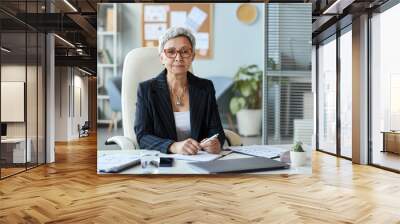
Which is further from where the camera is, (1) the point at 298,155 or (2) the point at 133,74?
(1) the point at 298,155

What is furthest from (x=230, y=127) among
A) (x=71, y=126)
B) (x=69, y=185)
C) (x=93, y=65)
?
(x=71, y=126)

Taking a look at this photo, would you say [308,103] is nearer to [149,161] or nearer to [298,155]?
[298,155]

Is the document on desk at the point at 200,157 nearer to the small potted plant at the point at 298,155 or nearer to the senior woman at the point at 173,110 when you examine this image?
the senior woman at the point at 173,110

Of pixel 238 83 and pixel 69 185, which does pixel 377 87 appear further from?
pixel 69 185

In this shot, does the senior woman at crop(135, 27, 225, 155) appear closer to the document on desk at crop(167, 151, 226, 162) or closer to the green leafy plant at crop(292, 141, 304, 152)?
the document on desk at crop(167, 151, 226, 162)

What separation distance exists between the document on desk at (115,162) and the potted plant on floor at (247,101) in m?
1.29

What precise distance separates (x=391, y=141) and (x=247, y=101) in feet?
9.32

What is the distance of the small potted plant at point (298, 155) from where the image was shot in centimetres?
497

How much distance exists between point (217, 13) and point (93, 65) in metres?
7.28

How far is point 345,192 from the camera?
450 centimetres

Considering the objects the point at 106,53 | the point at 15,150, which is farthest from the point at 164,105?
the point at 15,150

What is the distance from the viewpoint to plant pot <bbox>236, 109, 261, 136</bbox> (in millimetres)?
4855

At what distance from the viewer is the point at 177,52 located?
4734mm

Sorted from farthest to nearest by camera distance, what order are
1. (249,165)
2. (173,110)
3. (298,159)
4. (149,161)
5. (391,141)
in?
(391,141)
(298,159)
(249,165)
(149,161)
(173,110)
